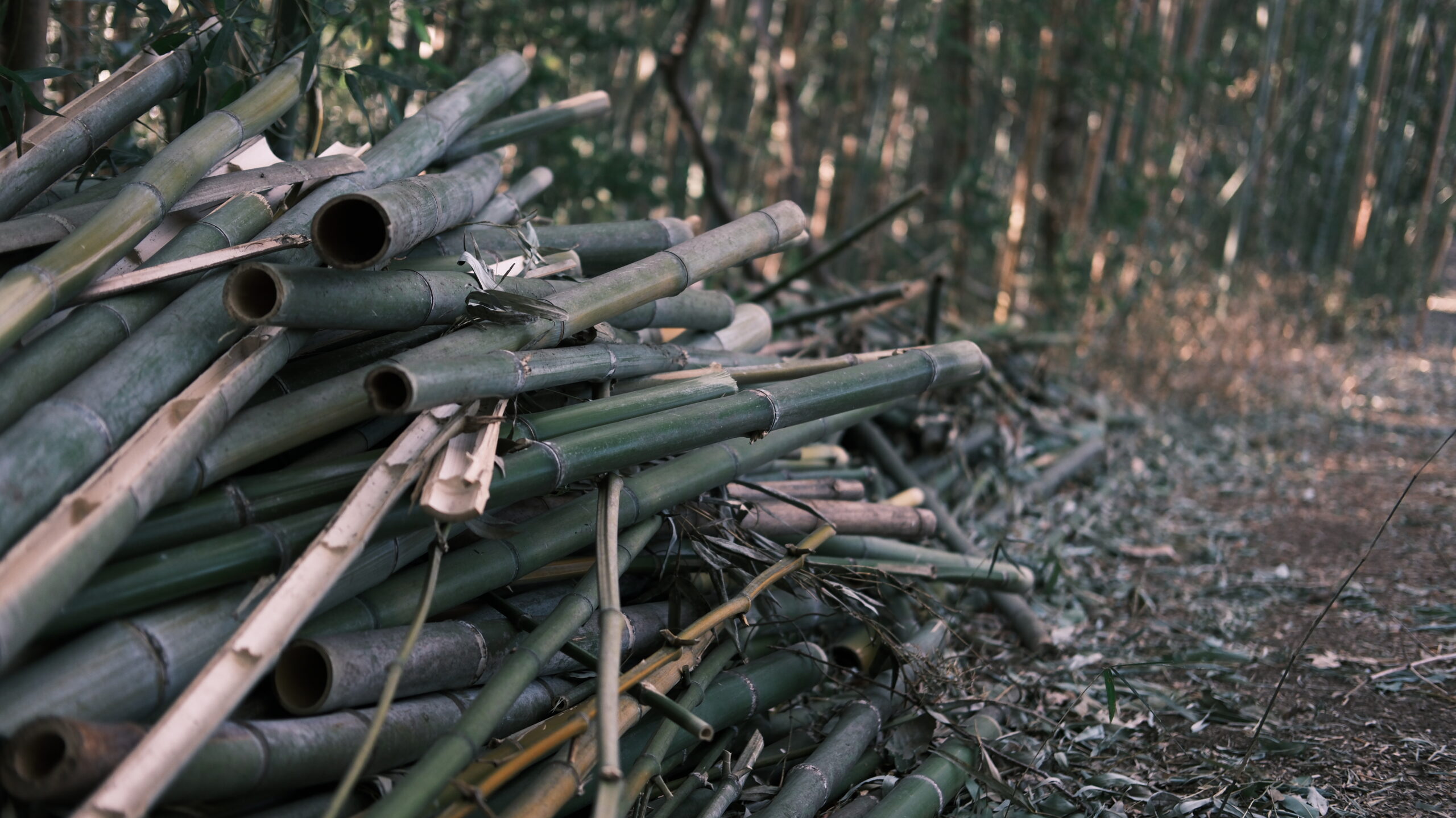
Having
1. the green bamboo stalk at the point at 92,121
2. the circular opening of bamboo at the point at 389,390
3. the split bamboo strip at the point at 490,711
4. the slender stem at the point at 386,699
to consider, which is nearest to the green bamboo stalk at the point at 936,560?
the split bamboo strip at the point at 490,711

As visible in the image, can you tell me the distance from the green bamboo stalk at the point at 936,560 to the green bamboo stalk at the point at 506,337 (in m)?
0.78

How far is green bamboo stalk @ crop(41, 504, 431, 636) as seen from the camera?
4.62 feet

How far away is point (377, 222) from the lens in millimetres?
1648

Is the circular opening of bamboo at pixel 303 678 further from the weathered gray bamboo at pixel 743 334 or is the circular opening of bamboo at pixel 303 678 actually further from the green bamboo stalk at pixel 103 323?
the weathered gray bamboo at pixel 743 334

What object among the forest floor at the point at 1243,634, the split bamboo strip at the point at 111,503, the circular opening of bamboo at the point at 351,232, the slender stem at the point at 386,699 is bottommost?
the forest floor at the point at 1243,634

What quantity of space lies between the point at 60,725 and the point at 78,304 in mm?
802

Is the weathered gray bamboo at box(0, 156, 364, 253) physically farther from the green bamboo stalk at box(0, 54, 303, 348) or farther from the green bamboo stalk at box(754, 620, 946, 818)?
the green bamboo stalk at box(754, 620, 946, 818)

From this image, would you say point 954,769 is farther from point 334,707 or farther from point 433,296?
point 433,296

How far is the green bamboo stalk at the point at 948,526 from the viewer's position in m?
3.10

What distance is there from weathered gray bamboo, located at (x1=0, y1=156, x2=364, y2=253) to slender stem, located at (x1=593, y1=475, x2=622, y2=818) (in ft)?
2.98

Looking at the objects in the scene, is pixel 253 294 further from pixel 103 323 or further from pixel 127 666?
pixel 127 666

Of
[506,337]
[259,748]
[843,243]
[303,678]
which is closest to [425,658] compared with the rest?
[303,678]

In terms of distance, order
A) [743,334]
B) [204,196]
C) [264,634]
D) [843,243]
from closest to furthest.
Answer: [264,634], [204,196], [743,334], [843,243]

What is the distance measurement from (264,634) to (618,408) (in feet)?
2.67
